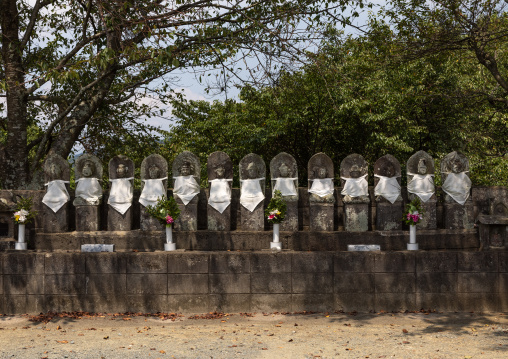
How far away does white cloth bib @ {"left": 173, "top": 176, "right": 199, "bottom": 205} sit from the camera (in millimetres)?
9555

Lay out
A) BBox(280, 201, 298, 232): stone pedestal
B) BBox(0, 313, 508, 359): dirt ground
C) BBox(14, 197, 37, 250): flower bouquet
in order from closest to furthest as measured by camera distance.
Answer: BBox(0, 313, 508, 359): dirt ground < BBox(14, 197, 37, 250): flower bouquet < BBox(280, 201, 298, 232): stone pedestal

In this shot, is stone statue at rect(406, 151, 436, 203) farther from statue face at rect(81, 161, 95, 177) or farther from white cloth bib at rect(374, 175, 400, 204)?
statue face at rect(81, 161, 95, 177)

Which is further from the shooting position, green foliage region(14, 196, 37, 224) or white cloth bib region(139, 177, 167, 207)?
white cloth bib region(139, 177, 167, 207)

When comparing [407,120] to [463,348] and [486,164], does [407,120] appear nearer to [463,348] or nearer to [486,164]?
[486,164]

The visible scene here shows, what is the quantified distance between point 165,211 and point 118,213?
3.53 ft

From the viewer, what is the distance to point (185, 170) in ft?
31.5

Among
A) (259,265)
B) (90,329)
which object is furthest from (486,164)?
(90,329)

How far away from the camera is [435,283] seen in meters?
8.48

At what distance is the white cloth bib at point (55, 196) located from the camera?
964 cm

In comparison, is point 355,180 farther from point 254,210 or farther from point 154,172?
point 154,172

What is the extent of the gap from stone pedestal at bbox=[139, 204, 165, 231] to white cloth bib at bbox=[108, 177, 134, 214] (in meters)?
0.26

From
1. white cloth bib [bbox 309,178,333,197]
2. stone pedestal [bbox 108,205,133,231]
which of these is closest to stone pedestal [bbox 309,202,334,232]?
white cloth bib [bbox 309,178,333,197]

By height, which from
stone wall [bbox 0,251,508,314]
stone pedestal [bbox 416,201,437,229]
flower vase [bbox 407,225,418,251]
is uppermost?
stone pedestal [bbox 416,201,437,229]

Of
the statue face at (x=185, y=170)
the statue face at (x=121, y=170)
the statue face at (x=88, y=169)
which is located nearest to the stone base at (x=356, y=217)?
the statue face at (x=185, y=170)
